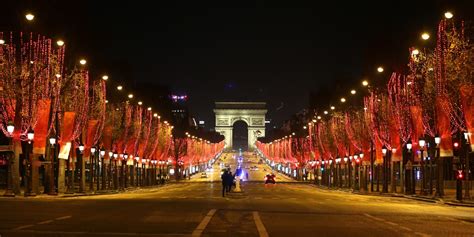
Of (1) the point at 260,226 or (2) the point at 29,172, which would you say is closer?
(1) the point at 260,226

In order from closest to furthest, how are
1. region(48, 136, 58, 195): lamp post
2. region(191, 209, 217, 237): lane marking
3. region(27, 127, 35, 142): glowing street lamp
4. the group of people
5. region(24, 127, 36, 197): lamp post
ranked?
region(191, 209, 217, 237): lane marking
region(27, 127, 35, 142): glowing street lamp
region(24, 127, 36, 197): lamp post
region(48, 136, 58, 195): lamp post
the group of people

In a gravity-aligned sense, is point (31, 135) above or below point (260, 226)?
above

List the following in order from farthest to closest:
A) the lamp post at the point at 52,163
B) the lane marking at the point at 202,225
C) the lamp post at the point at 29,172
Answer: the lamp post at the point at 52,163 < the lamp post at the point at 29,172 < the lane marking at the point at 202,225

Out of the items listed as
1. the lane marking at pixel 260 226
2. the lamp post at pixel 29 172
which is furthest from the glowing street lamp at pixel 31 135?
the lane marking at pixel 260 226

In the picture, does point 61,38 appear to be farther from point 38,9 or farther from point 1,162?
point 1,162

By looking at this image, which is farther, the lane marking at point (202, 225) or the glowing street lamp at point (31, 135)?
the glowing street lamp at point (31, 135)

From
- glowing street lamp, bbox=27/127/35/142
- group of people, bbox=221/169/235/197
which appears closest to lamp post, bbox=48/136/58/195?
glowing street lamp, bbox=27/127/35/142

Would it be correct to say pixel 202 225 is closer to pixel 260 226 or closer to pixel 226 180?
pixel 260 226

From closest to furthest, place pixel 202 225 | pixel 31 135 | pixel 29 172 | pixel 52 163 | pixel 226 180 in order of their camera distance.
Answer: pixel 202 225 < pixel 31 135 < pixel 52 163 < pixel 29 172 < pixel 226 180

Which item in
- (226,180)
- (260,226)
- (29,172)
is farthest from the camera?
(226,180)

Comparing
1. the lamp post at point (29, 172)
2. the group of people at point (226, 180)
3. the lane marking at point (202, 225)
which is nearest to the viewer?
the lane marking at point (202, 225)

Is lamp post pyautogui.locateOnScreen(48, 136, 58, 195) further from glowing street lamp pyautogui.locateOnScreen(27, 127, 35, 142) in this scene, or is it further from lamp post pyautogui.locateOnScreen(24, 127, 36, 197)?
glowing street lamp pyautogui.locateOnScreen(27, 127, 35, 142)

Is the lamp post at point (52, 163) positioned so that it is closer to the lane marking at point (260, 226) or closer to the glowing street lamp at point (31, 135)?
the glowing street lamp at point (31, 135)

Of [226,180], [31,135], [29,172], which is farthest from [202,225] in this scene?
[29,172]
